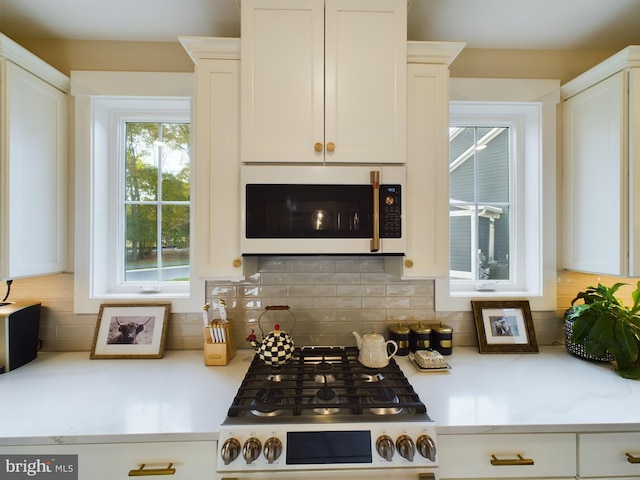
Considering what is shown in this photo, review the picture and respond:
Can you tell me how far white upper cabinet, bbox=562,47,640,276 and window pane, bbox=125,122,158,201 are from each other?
92.2 inches

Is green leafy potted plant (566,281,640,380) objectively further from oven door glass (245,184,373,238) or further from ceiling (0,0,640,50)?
ceiling (0,0,640,50)

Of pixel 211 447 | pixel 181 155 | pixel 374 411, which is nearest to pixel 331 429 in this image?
pixel 374 411

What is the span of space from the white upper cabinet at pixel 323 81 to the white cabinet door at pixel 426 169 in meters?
0.09

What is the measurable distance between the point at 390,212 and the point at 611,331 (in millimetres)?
1128

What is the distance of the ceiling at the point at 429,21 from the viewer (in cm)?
142

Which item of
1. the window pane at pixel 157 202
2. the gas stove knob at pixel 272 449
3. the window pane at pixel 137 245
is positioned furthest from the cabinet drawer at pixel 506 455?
the window pane at pixel 137 245

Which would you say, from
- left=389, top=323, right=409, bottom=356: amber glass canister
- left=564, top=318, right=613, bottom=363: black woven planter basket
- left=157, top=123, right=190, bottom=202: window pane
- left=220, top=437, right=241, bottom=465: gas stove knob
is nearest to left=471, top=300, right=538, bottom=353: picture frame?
left=564, top=318, right=613, bottom=363: black woven planter basket

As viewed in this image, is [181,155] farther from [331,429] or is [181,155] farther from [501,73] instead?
[501,73]

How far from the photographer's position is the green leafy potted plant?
1351 millimetres

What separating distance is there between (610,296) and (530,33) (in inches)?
54.7

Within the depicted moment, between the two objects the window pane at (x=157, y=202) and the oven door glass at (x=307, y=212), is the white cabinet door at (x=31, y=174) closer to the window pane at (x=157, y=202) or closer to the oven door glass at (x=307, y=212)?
the window pane at (x=157, y=202)

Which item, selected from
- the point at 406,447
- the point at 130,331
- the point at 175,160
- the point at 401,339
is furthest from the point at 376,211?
the point at 130,331

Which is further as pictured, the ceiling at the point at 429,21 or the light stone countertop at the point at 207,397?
the ceiling at the point at 429,21

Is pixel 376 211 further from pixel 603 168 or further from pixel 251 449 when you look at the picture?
pixel 603 168
